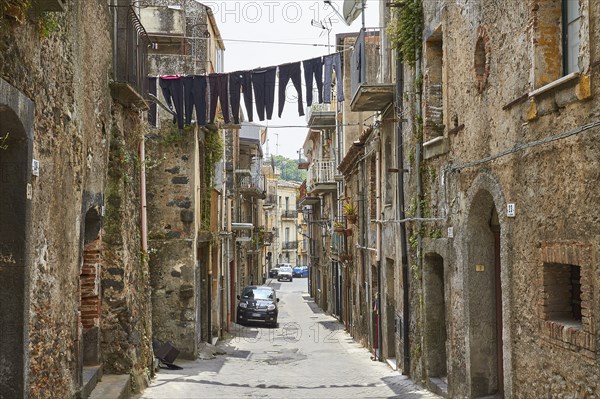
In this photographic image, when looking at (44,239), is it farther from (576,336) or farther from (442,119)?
(442,119)

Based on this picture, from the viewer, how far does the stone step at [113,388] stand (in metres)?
9.41

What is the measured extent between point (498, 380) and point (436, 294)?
8.44 ft

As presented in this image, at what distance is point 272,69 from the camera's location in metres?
15.1

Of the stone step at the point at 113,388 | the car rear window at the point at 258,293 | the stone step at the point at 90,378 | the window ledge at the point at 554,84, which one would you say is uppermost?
the window ledge at the point at 554,84

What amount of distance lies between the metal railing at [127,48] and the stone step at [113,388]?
417 centimetres

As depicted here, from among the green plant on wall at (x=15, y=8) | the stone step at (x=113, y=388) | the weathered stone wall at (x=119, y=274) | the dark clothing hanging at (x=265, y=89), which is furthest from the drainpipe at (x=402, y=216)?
the green plant on wall at (x=15, y=8)

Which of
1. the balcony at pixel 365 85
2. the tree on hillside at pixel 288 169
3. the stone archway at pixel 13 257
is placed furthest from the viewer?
the tree on hillside at pixel 288 169

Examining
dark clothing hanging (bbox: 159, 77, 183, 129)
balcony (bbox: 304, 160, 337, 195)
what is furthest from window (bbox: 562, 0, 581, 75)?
balcony (bbox: 304, 160, 337, 195)

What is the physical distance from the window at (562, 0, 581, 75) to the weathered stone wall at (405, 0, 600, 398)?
0.49 feet

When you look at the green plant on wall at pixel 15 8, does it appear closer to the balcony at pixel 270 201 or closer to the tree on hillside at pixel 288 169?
the balcony at pixel 270 201

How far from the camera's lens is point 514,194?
821 centimetres

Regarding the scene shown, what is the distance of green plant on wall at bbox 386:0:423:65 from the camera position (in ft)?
41.7

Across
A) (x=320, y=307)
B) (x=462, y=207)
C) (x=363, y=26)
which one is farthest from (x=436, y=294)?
(x=320, y=307)

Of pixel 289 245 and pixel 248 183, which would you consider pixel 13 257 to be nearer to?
pixel 248 183
